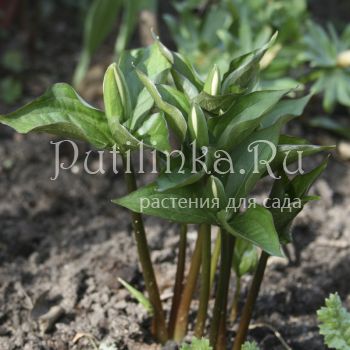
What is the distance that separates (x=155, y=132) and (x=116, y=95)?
3.6 inches

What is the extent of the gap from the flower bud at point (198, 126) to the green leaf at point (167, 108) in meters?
0.01

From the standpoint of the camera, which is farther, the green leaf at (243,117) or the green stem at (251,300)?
the green stem at (251,300)

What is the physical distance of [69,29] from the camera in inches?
107

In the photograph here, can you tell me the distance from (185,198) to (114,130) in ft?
0.48

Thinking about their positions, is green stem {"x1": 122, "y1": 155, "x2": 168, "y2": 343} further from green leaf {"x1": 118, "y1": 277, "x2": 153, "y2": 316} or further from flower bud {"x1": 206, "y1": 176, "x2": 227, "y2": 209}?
flower bud {"x1": 206, "y1": 176, "x2": 227, "y2": 209}

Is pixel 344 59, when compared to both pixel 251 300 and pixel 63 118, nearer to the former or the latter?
pixel 251 300

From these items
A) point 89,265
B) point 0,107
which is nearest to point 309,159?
point 89,265

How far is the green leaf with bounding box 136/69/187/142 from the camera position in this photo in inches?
40.2

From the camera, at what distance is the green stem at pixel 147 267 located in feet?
3.80

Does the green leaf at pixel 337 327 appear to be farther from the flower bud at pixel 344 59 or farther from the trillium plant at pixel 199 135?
the flower bud at pixel 344 59

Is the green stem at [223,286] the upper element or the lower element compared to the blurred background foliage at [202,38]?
lower

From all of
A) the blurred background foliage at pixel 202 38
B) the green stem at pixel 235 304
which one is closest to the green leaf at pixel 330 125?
the blurred background foliage at pixel 202 38

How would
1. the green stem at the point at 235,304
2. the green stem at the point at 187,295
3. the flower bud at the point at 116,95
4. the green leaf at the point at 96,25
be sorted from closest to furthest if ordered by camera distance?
the flower bud at the point at 116,95 → the green stem at the point at 187,295 → the green stem at the point at 235,304 → the green leaf at the point at 96,25

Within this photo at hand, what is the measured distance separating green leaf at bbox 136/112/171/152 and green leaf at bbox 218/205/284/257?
13 cm
